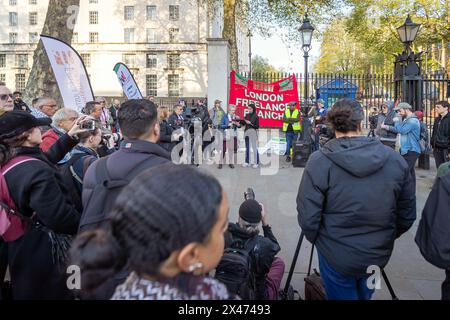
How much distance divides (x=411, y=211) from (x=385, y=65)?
157 ft

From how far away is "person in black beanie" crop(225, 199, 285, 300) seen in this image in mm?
3064

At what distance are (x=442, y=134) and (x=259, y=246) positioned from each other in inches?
271

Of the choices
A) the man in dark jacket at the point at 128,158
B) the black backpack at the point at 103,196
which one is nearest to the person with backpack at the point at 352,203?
the man in dark jacket at the point at 128,158

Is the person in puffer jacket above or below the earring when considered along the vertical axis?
above

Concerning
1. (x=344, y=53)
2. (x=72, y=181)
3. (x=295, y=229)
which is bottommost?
(x=295, y=229)

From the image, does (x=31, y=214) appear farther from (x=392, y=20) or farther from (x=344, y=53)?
(x=344, y=53)

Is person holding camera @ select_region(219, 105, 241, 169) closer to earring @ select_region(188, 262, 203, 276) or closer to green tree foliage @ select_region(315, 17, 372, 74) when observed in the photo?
earring @ select_region(188, 262, 203, 276)

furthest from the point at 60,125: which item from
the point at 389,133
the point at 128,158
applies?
the point at 389,133

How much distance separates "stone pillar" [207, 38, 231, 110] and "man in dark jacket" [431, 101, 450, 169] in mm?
7333

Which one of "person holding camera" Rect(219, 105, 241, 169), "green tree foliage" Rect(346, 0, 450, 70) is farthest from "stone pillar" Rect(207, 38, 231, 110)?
"green tree foliage" Rect(346, 0, 450, 70)

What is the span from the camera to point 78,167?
338cm

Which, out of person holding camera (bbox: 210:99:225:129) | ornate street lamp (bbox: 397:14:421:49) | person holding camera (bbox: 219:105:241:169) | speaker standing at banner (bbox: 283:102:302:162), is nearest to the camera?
ornate street lamp (bbox: 397:14:421:49)

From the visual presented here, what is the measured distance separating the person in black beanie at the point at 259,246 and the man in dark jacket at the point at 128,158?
78 centimetres

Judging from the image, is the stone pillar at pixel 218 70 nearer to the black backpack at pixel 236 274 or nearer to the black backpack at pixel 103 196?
the black backpack at pixel 236 274
